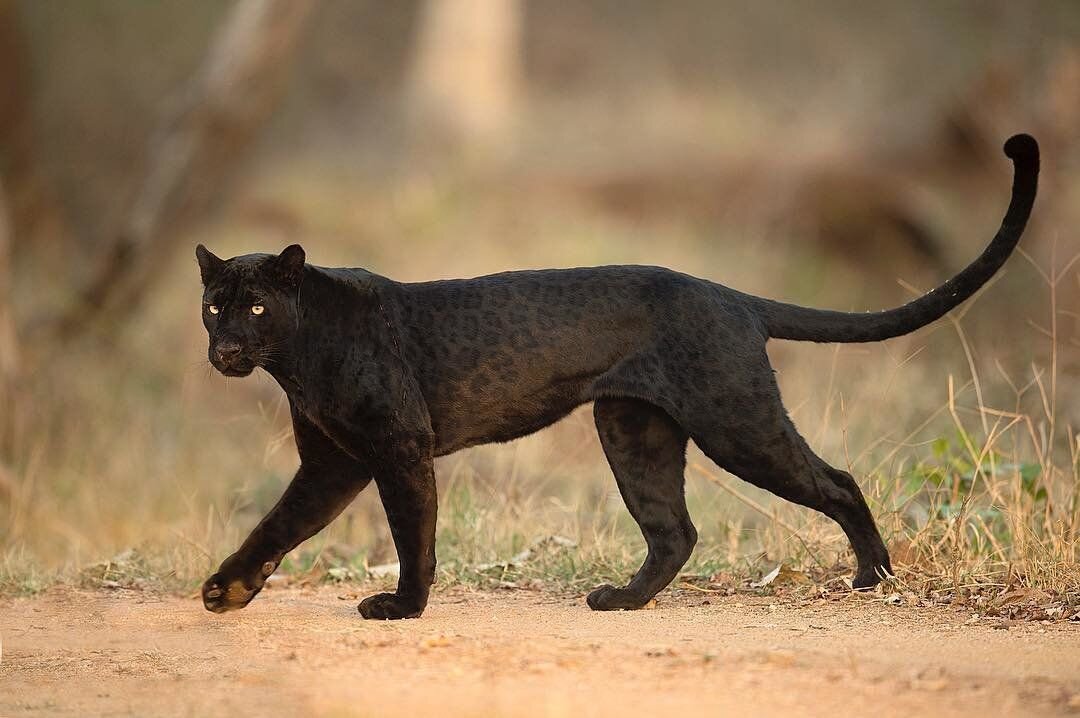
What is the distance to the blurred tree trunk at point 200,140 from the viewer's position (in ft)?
35.6

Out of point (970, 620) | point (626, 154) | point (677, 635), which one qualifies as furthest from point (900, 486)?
point (626, 154)

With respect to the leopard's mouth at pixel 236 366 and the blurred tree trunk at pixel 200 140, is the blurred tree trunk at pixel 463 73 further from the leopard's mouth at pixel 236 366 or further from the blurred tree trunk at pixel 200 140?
the leopard's mouth at pixel 236 366

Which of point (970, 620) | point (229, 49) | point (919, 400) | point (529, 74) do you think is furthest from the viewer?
point (529, 74)

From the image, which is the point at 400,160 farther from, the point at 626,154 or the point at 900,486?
the point at 900,486

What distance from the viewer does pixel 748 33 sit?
21875 millimetres

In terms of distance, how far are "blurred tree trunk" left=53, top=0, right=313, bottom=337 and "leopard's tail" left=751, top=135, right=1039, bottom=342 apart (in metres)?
7.06

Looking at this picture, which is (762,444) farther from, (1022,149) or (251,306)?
(251,306)

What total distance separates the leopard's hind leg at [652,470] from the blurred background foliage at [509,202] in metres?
0.78

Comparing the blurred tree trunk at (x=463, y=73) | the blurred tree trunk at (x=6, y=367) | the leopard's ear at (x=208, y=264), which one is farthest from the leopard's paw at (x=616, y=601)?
the blurred tree trunk at (x=463, y=73)

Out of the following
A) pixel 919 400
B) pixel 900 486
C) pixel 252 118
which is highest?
pixel 252 118

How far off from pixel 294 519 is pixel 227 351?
73 cm

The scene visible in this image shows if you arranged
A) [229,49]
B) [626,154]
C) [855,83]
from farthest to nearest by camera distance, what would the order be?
1. [855,83]
2. [626,154]
3. [229,49]

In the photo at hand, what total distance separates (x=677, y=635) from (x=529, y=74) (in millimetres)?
18257

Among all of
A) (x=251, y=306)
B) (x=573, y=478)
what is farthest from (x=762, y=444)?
(x=573, y=478)
